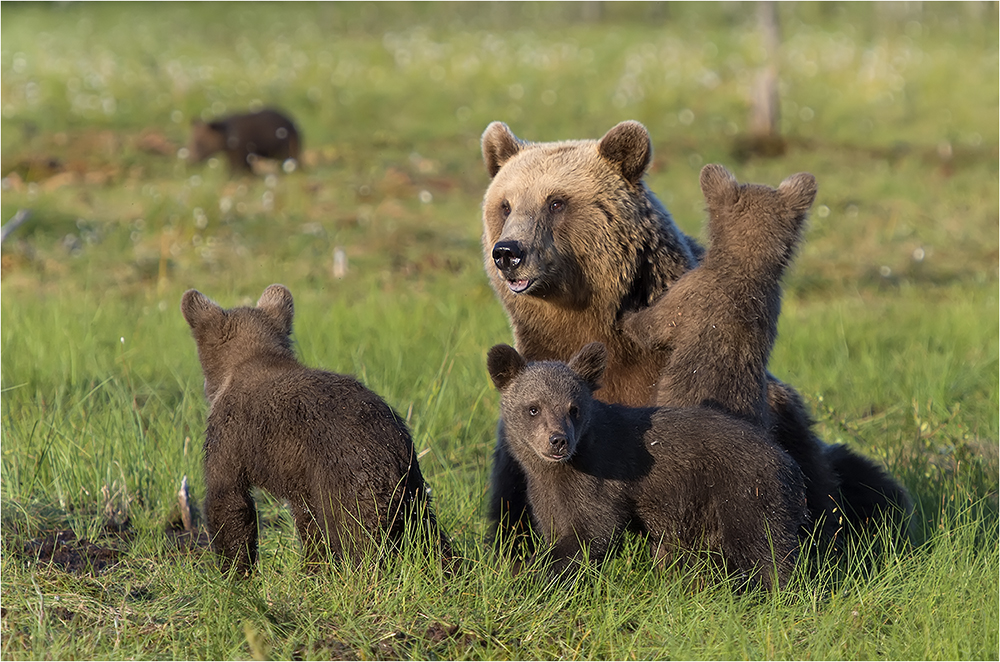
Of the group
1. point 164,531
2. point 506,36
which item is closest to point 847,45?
point 506,36

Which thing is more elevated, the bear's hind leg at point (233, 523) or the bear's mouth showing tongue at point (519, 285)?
the bear's mouth showing tongue at point (519, 285)

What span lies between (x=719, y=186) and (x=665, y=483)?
4.05ft

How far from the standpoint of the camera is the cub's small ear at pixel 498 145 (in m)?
5.29

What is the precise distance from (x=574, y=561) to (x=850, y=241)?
10593mm

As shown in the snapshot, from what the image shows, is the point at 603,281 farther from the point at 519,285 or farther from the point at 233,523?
the point at 233,523

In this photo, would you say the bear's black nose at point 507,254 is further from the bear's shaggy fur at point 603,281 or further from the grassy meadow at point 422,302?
the grassy meadow at point 422,302

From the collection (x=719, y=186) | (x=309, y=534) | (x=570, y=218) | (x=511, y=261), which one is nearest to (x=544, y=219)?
(x=570, y=218)

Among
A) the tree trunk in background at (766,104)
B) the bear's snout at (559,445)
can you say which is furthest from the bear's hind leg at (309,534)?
the tree trunk in background at (766,104)

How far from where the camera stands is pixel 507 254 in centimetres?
467

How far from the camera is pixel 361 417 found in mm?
4051

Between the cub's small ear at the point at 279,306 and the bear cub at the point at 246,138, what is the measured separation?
11619 mm

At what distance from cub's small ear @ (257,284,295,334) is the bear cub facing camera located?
86cm

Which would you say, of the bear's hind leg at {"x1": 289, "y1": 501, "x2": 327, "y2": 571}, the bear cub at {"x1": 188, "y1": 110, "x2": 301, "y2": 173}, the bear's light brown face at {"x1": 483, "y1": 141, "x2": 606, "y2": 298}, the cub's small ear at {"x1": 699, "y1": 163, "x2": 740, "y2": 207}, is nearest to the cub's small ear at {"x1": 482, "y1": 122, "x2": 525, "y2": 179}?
the bear's light brown face at {"x1": 483, "y1": 141, "x2": 606, "y2": 298}

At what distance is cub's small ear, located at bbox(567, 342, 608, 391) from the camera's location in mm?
4242
